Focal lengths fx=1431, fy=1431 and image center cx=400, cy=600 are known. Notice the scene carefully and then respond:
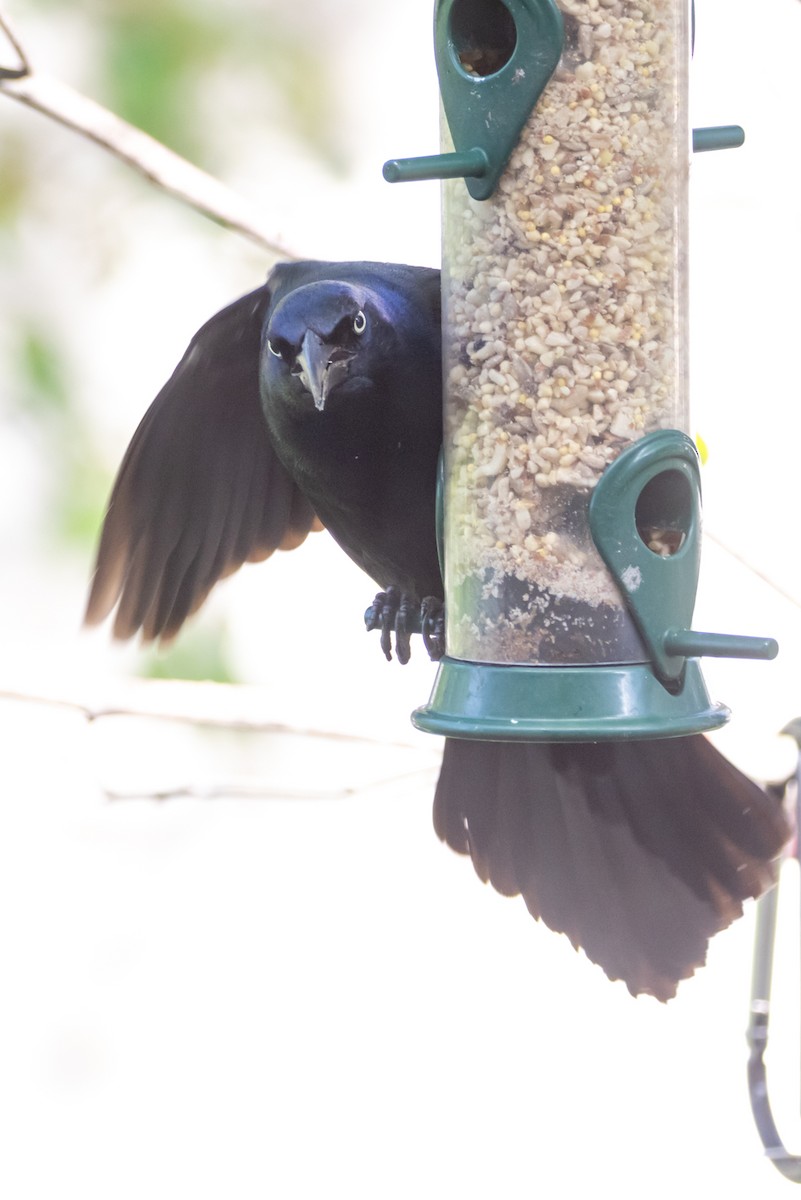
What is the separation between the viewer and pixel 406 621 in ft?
8.20

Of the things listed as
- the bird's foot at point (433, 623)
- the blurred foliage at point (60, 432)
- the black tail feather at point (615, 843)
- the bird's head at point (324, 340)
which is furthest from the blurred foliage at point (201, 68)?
the black tail feather at point (615, 843)

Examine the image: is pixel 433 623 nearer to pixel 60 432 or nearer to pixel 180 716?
pixel 180 716

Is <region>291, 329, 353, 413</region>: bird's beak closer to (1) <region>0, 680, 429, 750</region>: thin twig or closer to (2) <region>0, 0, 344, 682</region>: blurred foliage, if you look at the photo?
(1) <region>0, 680, 429, 750</region>: thin twig

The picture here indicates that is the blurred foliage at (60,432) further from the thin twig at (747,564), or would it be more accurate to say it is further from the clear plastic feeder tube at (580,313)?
the clear plastic feeder tube at (580,313)

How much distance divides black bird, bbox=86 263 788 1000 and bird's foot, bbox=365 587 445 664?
0.03 m

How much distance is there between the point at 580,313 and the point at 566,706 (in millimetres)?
555

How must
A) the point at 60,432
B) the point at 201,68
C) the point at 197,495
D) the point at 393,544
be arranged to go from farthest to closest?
the point at 60,432
the point at 201,68
the point at 197,495
the point at 393,544

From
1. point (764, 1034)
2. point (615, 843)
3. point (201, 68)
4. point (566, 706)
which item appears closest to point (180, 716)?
point (615, 843)

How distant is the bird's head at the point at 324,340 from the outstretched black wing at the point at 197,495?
1.53 feet

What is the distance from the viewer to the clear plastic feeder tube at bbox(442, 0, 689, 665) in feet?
6.51

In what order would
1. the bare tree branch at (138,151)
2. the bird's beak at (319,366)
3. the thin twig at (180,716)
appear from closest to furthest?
the bird's beak at (319,366) → the bare tree branch at (138,151) → the thin twig at (180,716)

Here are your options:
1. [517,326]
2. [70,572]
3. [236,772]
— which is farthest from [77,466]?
→ [517,326]

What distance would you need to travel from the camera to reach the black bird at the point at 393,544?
229 centimetres

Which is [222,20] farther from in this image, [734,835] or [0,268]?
[734,835]
